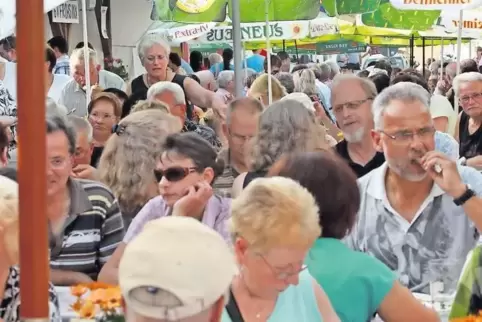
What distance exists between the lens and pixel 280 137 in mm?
5910

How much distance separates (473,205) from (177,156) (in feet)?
4.63

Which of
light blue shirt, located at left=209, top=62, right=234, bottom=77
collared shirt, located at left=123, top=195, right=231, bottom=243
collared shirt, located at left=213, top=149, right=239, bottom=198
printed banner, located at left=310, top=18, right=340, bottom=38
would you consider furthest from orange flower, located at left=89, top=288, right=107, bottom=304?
printed banner, located at left=310, top=18, right=340, bottom=38

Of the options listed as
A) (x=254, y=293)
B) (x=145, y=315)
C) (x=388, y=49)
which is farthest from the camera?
(x=388, y=49)

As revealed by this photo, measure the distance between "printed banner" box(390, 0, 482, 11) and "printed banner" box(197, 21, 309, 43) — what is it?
586cm

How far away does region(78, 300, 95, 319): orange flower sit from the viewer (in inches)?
149

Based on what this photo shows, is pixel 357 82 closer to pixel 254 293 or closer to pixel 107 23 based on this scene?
pixel 254 293

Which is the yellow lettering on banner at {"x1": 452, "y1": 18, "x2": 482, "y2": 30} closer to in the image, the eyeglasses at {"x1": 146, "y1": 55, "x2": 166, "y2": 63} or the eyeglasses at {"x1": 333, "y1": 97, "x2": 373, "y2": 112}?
the eyeglasses at {"x1": 146, "y1": 55, "x2": 166, "y2": 63}

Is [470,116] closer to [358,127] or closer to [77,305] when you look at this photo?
[358,127]

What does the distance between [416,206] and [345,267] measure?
1.31 metres

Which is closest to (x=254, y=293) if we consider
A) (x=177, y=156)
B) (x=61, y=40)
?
(x=177, y=156)

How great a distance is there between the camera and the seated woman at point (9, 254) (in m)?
3.28

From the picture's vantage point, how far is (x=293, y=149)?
231 inches

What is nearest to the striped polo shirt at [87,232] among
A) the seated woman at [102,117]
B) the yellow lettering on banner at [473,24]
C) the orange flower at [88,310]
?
the orange flower at [88,310]

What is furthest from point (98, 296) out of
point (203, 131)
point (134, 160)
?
point (203, 131)
